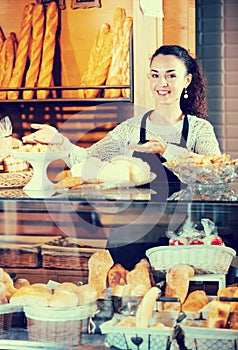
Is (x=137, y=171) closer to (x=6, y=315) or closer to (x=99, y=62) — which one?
(x=6, y=315)

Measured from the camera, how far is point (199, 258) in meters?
1.80

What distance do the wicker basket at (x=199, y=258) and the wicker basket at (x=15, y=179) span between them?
17.3 inches

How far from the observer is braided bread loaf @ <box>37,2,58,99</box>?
2.75m

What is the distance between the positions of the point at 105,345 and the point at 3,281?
38cm

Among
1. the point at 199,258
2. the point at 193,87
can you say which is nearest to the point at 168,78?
the point at 193,87

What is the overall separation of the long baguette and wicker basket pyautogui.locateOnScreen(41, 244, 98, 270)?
1.55ft

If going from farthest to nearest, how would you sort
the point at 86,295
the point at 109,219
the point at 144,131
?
1. the point at 109,219
2. the point at 144,131
3. the point at 86,295

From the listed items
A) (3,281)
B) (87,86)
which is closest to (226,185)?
(3,281)

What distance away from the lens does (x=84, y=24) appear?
Answer: 2744mm

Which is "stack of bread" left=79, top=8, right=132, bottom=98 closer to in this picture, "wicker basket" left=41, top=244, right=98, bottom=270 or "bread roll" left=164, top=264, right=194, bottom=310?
"wicker basket" left=41, top=244, right=98, bottom=270

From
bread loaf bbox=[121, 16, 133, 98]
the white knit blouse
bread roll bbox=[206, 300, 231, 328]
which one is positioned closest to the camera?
bread roll bbox=[206, 300, 231, 328]

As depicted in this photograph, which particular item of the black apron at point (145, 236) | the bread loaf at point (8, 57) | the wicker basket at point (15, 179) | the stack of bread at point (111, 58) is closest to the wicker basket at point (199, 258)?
the black apron at point (145, 236)

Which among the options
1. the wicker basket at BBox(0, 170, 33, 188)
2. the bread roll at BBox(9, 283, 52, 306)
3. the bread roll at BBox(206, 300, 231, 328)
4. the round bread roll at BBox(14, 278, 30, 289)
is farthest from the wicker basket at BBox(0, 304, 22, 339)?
the bread roll at BBox(206, 300, 231, 328)

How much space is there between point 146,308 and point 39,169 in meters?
0.48
